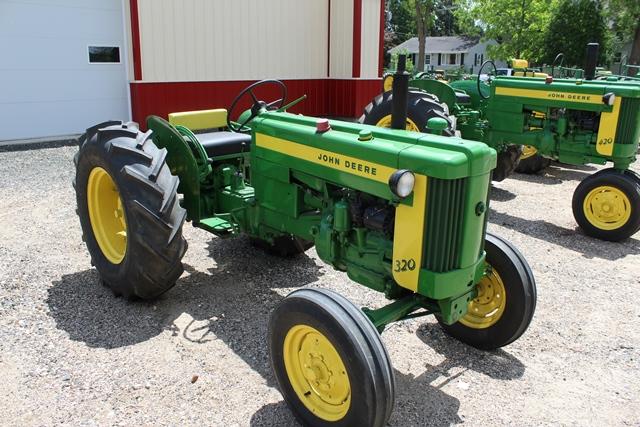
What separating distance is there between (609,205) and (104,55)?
7781 mm

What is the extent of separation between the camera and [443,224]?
2.79 meters

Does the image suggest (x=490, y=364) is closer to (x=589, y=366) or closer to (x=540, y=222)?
(x=589, y=366)

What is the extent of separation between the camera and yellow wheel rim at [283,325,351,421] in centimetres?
268

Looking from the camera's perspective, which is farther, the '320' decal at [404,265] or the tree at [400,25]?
the tree at [400,25]

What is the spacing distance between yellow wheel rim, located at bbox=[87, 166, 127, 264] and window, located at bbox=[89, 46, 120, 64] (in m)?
5.99

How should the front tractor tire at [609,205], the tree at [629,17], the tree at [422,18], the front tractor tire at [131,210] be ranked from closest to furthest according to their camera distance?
the front tractor tire at [131,210]
the front tractor tire at [609,205]
the tree at [629,17]
the tree at [422,18]

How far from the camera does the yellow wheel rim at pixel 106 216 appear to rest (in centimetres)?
423

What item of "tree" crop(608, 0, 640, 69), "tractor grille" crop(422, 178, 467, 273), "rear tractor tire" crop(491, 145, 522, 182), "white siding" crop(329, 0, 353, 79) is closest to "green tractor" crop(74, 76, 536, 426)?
"tractor grille" crop(422, 178, 467, 273)

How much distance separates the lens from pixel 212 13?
33.4 feet

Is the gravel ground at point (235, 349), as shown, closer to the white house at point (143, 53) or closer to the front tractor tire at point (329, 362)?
the front tractor tire at point (329, 362)

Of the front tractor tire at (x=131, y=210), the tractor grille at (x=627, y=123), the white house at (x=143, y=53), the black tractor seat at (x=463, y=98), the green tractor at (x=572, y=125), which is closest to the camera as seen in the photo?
the front tractor tire at (x=131, y=210)

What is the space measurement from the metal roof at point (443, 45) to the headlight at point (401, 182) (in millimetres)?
56763

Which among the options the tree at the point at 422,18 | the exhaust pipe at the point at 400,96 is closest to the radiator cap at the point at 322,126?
the exhaust pipe at the point at 400,96

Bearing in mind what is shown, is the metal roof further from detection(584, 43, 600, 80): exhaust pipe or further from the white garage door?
detection(584, 43, 600, 80): exhaust pipe
